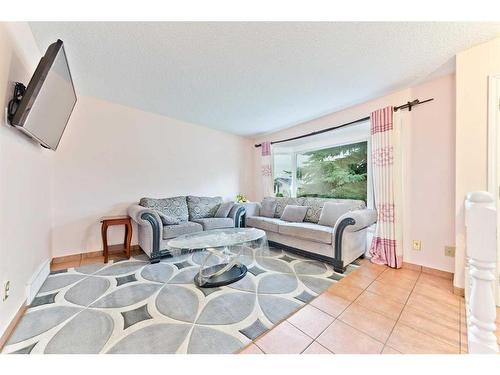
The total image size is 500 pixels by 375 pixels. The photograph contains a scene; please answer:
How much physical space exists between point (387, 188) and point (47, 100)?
341 centimetres

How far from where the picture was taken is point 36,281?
1752mm

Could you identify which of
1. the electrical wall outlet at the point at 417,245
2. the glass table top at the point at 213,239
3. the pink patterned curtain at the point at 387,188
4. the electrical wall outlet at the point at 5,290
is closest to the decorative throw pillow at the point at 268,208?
the glass table top at the point at 213,239

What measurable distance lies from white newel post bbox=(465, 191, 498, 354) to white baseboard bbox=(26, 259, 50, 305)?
290 centimetres

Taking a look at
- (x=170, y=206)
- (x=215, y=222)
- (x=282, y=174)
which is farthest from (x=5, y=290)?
(x=282, y=174)

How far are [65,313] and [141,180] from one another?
6.69ft

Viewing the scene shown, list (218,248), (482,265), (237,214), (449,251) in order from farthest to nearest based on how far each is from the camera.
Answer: (237,214)
(218,248)
(449,251)
(482,265)

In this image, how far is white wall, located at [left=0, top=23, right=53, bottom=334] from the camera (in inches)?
50.0

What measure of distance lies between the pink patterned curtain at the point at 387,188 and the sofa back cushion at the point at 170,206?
2.84m

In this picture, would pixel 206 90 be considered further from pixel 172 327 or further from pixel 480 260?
pixel 480 260

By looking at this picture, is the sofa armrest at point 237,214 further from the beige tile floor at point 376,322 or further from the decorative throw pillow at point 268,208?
the beige tile floor at point 376,322

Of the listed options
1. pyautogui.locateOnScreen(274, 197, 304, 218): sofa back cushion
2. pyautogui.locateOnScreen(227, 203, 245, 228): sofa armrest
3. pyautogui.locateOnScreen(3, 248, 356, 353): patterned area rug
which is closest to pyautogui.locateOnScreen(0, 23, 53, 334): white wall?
pyautogui.locateOnScreen(3, 248, 356, 353): patterned area rug

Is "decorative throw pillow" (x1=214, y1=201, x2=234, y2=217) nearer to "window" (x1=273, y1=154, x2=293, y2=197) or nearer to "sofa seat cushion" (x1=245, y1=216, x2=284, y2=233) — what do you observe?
"sofa seat cushion" (x1=245, y1=216, x2=284, y2=233)

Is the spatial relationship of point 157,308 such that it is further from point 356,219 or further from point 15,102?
point 356,219
